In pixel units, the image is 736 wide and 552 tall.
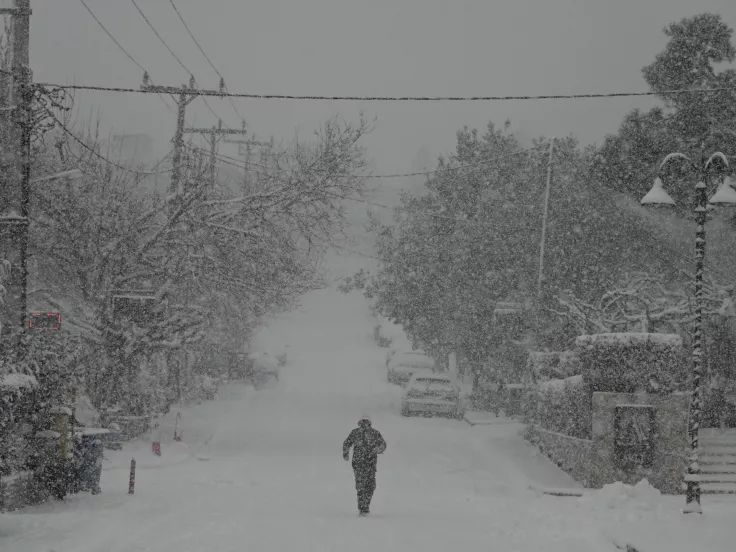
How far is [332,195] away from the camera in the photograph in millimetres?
21875

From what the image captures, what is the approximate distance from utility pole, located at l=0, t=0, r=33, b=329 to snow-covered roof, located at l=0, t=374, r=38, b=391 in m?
1.85

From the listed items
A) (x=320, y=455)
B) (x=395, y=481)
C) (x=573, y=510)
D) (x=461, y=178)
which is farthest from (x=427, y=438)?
(x=461, y=178)

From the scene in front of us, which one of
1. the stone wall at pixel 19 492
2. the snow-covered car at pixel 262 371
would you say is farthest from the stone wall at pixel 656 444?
the snow-covered car at pixel 262 371

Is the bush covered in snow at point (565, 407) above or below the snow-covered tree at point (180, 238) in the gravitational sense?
below

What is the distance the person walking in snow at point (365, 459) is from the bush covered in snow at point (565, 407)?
579 centimetres

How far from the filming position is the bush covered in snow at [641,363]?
55.8 ft

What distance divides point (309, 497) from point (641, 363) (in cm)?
698

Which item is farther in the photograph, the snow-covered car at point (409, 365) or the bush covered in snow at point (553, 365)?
the snow-covered car at point (409, 365)

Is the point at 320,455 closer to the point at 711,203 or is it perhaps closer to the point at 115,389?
the point at 115,389

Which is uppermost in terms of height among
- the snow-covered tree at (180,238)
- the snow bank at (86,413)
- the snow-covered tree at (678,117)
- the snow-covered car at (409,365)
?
the snow-covered tree at (678,117)

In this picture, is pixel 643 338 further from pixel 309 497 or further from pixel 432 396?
pixel 432 396

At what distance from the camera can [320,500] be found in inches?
602

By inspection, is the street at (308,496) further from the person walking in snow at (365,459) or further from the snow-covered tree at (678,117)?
the snow-covered tree at (678,117)

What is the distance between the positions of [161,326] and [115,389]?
2110 millimetres
